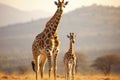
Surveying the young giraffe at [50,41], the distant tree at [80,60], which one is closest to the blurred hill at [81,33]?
Answer: the distant tree at [80,60]

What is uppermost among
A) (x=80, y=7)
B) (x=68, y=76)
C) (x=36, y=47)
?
(x=80, y=7)

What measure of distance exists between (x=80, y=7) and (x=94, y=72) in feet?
5.40

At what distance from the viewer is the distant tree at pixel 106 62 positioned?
320 inches

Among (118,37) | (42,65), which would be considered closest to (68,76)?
(42,65)

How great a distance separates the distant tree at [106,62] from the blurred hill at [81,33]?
0.33ft

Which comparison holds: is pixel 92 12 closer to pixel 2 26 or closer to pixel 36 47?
pixel 2 26

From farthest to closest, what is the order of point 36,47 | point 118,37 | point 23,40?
point 118,37, point 23,40, point 36,47

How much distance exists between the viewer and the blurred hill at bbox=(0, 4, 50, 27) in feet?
22.8

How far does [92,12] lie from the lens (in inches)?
328

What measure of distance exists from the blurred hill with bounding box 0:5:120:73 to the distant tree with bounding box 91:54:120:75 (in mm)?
100

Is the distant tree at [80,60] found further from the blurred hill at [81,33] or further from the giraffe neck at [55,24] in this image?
the giraffe neck at [55,24]

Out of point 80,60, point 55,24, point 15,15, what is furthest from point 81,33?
point 55,24

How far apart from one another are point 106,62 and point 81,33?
33.0 inches

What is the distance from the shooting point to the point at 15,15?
721 centimetres
